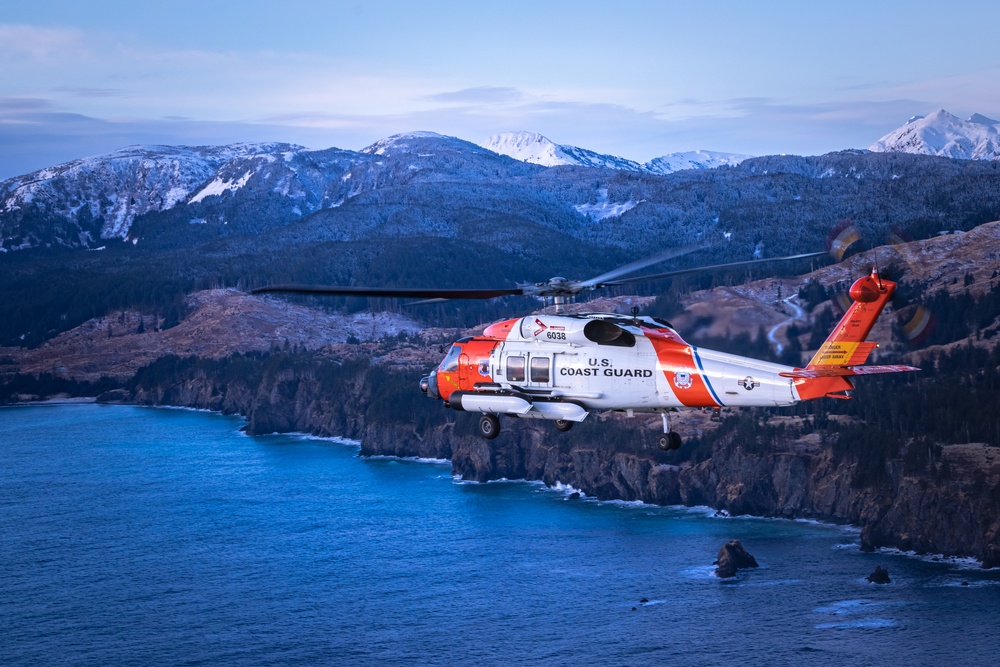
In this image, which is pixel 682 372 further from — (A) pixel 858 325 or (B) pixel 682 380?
(A) pixel 858 325

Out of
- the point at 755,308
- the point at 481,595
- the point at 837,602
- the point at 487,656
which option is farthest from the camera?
the point at 481,595

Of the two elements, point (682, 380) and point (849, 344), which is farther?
point (682, 380)

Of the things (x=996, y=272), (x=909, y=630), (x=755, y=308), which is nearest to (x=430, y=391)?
(x=755, y=308)

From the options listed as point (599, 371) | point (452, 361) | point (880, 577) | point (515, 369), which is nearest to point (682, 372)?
point (599, 371)

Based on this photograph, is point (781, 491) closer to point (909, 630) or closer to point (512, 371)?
point (909, 630)

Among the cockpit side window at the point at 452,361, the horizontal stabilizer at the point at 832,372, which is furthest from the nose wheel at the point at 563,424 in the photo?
the horizontal stabilizer at the point at 832,372

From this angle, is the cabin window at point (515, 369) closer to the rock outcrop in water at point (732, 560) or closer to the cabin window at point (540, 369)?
the cabin window at point (540, 369)
